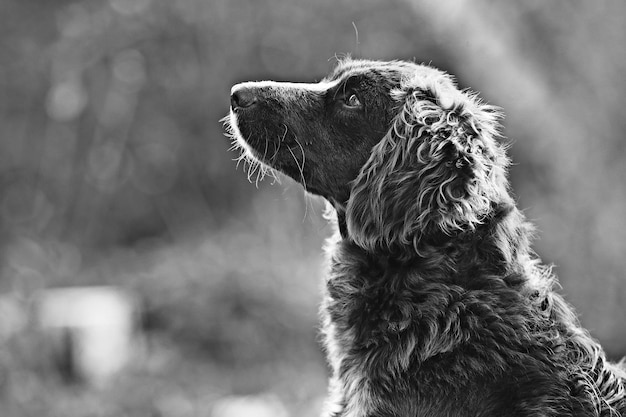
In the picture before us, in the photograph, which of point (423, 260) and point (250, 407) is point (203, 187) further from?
point (423, 260)

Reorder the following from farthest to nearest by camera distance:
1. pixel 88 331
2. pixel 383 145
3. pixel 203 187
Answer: pixel 203 187 → pixel 88 331 → pixel 383 145

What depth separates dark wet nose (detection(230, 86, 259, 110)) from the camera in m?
3.30

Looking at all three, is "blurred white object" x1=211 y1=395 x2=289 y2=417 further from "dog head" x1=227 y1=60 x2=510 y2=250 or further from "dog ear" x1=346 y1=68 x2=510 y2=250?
"dog ear" x1=346 y1=68 x2=510 y2=250

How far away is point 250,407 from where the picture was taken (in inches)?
216

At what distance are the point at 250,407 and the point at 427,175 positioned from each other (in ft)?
10.0

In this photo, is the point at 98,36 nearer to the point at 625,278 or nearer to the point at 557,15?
the point at 557,15

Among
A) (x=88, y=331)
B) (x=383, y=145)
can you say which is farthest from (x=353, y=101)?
(x=88, y=331)

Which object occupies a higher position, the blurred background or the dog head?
the blurred background

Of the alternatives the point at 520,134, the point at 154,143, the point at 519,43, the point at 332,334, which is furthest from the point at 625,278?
the point at 154,143

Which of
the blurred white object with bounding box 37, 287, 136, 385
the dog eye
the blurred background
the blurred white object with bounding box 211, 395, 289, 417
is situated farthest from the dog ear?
the blurred white object with bounding box 37, 287, 136, 385

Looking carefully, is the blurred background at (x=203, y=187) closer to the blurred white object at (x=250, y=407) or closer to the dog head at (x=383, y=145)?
the blurred white object at (x=250, y=407)

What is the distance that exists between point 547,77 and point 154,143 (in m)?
4.52

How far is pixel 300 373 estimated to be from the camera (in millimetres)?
6398

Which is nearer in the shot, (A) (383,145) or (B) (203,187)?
(A) (383,145)
